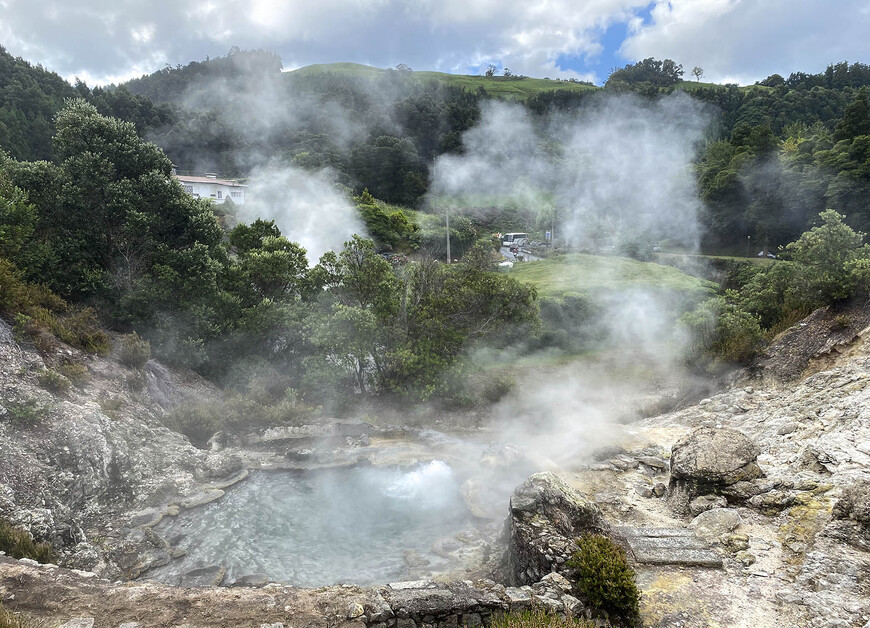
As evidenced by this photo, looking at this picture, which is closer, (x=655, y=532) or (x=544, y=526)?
(x=544, y=526)

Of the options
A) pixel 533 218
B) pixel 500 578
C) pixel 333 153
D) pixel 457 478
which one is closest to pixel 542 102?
pixel 533 218

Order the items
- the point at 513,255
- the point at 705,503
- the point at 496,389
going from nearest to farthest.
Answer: the point at 705,503 → the point at 496,389 → the point at 513,255

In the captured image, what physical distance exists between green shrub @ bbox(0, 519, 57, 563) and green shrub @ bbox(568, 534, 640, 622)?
8.19 metres

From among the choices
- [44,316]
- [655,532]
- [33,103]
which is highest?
[33,103]

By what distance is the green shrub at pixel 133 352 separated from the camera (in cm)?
1403

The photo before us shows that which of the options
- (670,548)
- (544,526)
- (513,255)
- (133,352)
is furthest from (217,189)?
(670,548)

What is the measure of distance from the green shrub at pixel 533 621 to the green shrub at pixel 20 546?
7.14 meters

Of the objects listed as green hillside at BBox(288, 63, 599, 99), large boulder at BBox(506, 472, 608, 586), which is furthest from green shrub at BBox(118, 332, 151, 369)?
green hillside at BBox(288, 63, 599, 99)

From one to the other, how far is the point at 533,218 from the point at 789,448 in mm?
38280

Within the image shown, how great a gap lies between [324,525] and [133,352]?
25.6ft

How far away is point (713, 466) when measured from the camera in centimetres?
951

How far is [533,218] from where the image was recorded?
154 feet

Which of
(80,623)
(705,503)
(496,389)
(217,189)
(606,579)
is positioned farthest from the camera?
(217,189)

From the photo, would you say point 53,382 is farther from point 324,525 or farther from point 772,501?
point 772,501
